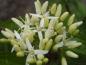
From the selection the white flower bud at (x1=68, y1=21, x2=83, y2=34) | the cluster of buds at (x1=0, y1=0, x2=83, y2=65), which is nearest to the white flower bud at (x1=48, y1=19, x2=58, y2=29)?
the cluster of buds at (x1=0, y1=0, x2=83, y2=65)

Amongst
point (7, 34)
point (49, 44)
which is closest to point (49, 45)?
point (49, 44)

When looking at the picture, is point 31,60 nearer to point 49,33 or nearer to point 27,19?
point 49,33

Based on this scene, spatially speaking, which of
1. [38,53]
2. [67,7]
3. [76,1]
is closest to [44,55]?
[38,53]

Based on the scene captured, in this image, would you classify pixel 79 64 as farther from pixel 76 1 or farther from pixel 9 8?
pixel 9 8

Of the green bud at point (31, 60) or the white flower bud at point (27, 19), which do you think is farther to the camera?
the white flower bud at point (27, 19)

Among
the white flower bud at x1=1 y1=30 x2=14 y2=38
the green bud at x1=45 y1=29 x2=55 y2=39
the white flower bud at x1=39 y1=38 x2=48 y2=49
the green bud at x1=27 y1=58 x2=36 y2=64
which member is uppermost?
the white flower bud at x1=1 y1=30 x2=14 y2=38

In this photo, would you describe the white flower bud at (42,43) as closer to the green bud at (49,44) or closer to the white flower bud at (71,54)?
the green bud at (49,44)

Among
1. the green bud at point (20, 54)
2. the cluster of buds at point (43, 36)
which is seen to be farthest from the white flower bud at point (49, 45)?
the green bud at point (20, 54)

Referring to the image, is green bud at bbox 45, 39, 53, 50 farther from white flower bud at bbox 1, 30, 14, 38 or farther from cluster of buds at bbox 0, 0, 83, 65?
white flower bud at bbox 1, 30, 14, 38

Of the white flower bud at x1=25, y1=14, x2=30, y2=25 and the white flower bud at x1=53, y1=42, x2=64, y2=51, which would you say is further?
the white flower bud at x1=25, y1=14, x2=30, y2=25
